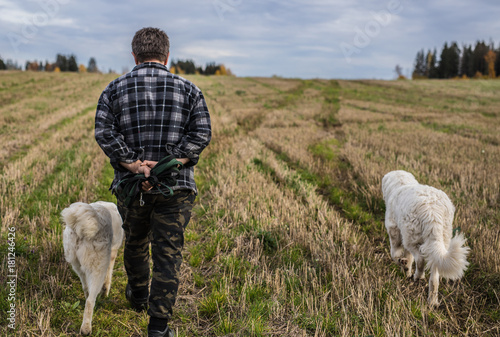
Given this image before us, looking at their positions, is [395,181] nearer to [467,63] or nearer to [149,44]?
[149,44]

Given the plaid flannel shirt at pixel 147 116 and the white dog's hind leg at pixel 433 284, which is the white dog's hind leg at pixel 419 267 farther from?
the plaid flannel shirt at pixel 147 116

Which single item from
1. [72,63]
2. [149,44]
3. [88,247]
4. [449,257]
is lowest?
[449,257]

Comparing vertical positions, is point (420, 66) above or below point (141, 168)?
above

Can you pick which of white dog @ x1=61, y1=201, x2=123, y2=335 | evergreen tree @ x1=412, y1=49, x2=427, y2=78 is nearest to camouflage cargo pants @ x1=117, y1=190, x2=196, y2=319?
white dog @ x1=61, y1=201, x2=123, y2=335

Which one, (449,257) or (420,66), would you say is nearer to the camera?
(449,257)

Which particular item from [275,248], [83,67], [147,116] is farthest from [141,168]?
[83,67]

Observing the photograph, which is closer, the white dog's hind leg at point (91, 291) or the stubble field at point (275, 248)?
the white dog's hind leg at point (91, 291)

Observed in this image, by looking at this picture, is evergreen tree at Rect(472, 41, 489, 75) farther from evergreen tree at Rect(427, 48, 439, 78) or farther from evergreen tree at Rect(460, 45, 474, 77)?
evergreen tree at Rect(427, 48, 439, 78)

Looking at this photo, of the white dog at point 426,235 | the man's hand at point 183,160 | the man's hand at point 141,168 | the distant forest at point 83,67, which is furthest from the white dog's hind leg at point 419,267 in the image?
→ the distant forest at point 83,67

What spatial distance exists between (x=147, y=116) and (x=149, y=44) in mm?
623

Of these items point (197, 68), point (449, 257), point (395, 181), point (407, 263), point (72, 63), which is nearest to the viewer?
point (449, 257)

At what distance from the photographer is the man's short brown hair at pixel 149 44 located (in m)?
2.62

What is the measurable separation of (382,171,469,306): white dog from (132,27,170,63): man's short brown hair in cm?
336

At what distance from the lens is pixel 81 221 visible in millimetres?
2754
